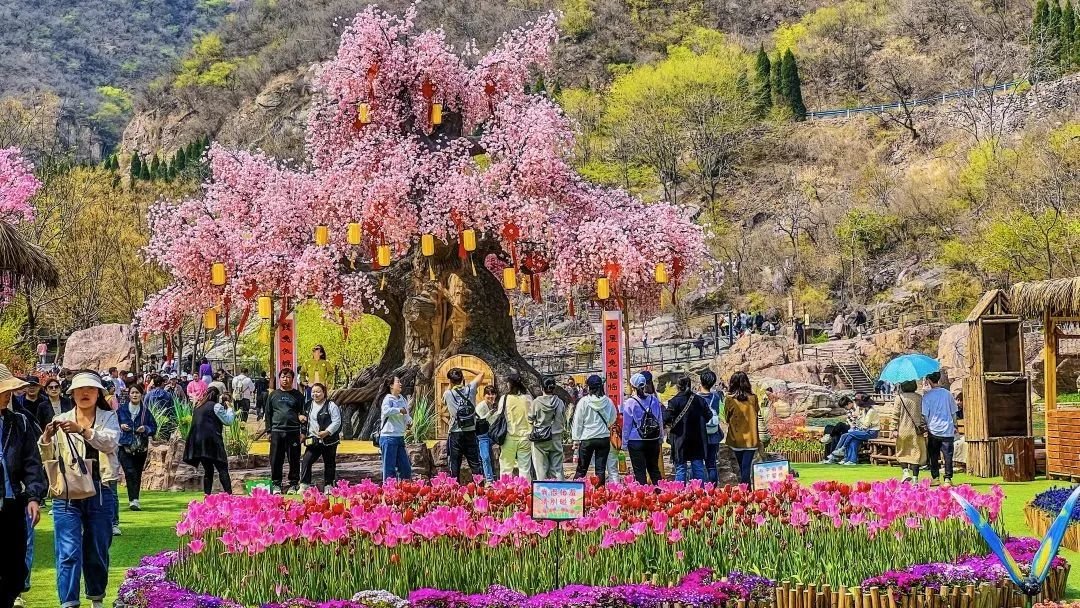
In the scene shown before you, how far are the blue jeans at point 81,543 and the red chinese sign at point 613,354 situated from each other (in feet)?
44.7

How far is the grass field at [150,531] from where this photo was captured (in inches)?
373

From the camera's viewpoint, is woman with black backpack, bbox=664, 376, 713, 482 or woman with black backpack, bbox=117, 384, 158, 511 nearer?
woman with black backpack, bbox=664, 376, 713, 482

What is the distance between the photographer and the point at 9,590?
23.8 ft

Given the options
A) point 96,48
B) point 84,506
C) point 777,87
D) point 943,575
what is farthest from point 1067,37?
point 96,48

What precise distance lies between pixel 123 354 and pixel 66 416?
1342 inches

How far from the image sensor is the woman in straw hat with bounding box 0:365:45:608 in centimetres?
718

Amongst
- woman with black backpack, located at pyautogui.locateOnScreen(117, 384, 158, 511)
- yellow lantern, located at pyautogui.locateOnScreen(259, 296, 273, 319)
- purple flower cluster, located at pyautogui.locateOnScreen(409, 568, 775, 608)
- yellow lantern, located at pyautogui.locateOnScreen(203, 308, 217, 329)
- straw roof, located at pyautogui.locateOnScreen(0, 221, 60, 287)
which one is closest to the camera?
purple flower cluster, located at pyautogui.locateOnScreen(409, 568, 775, 608)

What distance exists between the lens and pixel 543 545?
8.05m

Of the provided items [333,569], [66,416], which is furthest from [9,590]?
[333,569]

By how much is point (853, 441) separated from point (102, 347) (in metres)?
26.1

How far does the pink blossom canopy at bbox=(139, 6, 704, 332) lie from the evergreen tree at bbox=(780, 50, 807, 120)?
50.0 meters

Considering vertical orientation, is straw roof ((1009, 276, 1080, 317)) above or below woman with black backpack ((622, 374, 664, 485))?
above

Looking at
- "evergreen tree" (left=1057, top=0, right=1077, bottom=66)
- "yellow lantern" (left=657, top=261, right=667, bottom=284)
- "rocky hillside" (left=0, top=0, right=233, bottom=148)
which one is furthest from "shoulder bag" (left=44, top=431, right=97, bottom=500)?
"rocky hillside" (left=0, top=0, right=233, bottom=148)

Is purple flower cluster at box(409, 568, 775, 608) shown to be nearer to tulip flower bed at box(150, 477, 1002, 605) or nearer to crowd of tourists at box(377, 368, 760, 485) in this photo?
tulip flower bed at box(150, 477, 1002, 605)
